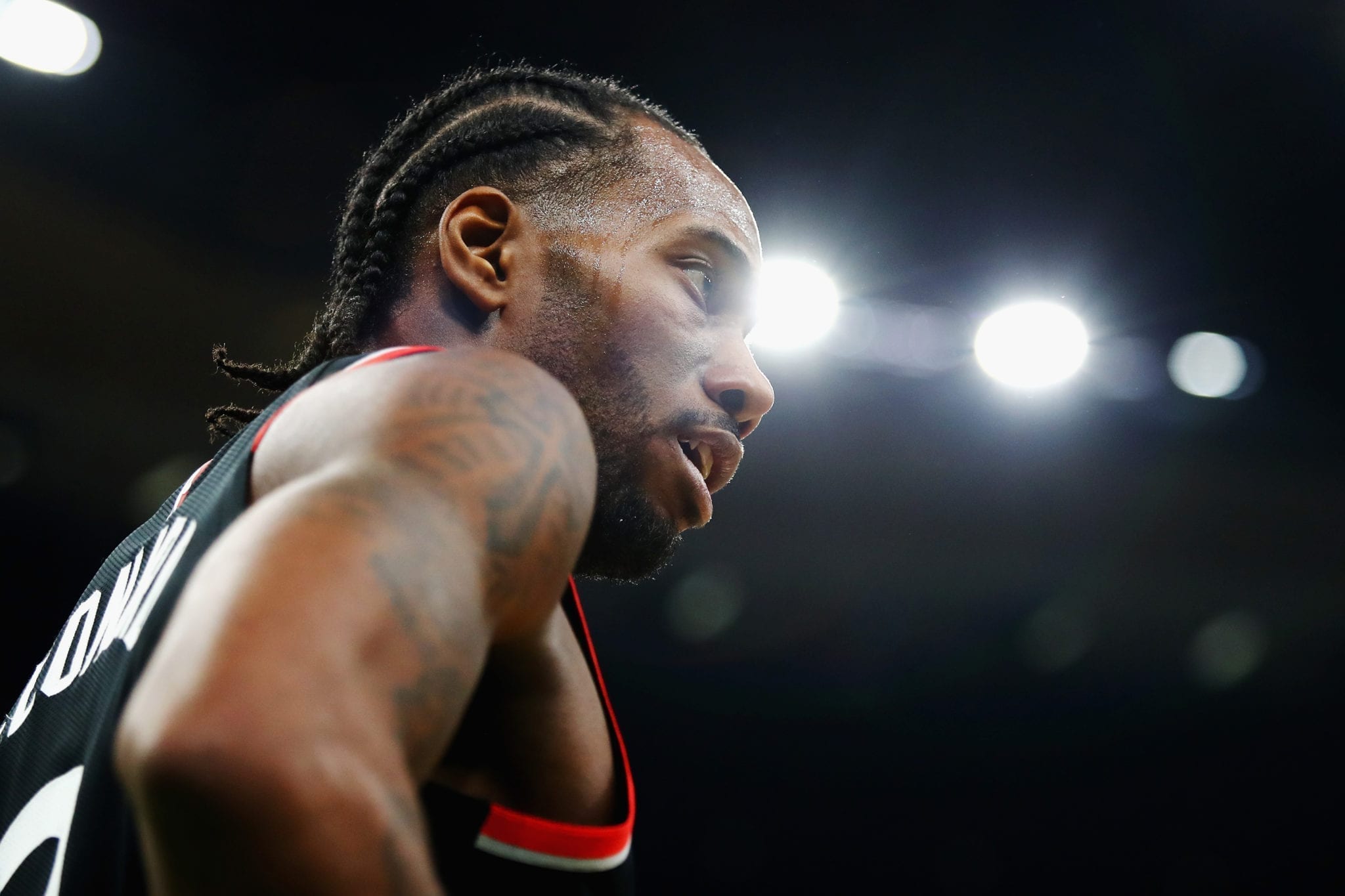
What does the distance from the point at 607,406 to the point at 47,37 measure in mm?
2596

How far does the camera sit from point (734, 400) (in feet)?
4.05

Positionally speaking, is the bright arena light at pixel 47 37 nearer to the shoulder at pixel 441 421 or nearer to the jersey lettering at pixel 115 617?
the jersey lettering at pixel 115 617

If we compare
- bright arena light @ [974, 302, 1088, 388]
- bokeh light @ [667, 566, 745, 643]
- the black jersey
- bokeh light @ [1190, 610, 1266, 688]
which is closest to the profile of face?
the black jersey

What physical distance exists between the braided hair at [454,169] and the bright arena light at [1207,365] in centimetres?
332

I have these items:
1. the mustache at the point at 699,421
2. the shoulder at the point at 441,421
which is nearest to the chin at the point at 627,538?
the mustache at the point at 699,421

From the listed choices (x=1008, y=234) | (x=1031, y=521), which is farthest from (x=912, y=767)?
(x=1008, y=234)

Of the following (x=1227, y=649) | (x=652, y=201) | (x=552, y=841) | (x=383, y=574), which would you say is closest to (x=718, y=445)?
(x=652, y=201)

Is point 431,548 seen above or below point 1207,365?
below

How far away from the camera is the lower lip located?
3.91 ft

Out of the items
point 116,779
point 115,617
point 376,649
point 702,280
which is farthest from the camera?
point 702,280

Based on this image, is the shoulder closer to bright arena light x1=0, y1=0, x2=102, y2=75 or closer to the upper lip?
the upper lip

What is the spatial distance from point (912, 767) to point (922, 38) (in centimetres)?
392

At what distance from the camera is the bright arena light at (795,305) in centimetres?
391

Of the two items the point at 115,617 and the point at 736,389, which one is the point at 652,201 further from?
the point at 115,617
